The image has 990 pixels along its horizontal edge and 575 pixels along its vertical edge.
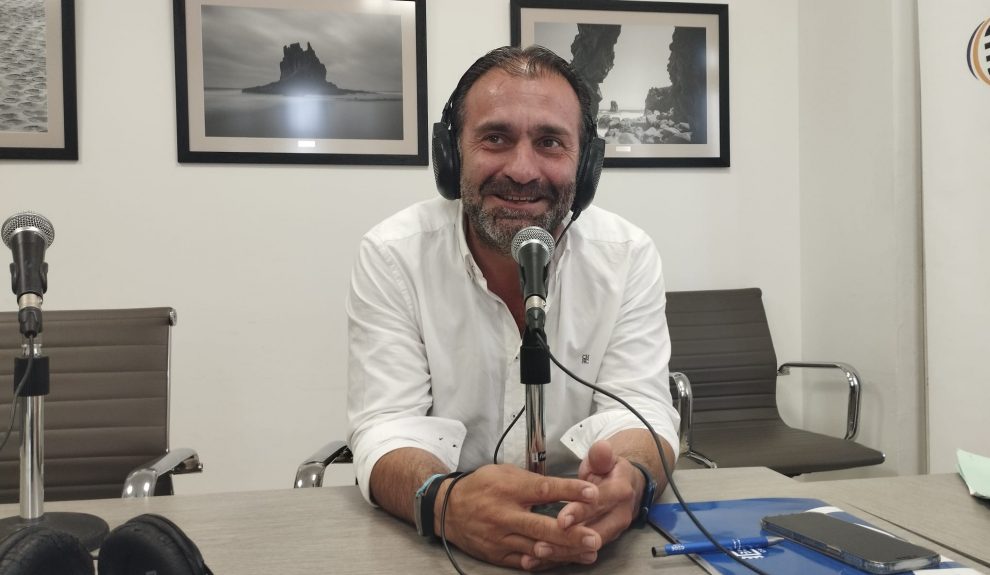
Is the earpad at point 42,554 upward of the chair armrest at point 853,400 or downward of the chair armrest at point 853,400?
upward

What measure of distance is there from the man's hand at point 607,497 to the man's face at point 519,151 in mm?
551

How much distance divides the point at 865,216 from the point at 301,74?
6.88 ft

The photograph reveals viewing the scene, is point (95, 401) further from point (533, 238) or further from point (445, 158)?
point (533, 238)

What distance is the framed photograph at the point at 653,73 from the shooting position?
276cm

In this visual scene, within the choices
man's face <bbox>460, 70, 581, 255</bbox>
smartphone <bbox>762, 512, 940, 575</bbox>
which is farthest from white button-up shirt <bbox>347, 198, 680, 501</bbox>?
smartphone <bbox>762, 512, 940, 575</bbox>

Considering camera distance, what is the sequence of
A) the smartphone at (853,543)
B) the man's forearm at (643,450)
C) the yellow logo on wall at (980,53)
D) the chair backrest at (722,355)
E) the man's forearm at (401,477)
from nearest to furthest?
the smartphone at (853,543)
the man's forearm at (401,477)
the man's forearm at (643,450)
the yellow logo on wall at (980,53)
the chair backrest at (722,355)

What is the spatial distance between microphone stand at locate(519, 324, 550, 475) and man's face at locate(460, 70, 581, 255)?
0.55 metres

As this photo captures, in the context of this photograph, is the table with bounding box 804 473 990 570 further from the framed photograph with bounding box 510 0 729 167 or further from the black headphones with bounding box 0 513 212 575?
the framed photograph with bounding box 510 0 729 167

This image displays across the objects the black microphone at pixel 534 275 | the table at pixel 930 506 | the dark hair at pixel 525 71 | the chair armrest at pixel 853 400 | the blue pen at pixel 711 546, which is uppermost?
the dark hair at pixel 525 71

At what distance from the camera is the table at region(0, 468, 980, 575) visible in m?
0.86

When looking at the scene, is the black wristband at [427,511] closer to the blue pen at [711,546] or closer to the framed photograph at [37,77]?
the blue pen at [711,546]

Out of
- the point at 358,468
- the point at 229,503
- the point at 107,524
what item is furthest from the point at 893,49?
the point at 107,524

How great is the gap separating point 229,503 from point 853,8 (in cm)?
267

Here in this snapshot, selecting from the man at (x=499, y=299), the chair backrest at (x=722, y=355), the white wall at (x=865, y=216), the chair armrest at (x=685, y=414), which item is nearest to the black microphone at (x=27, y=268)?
the man at (x=499, y=299)
